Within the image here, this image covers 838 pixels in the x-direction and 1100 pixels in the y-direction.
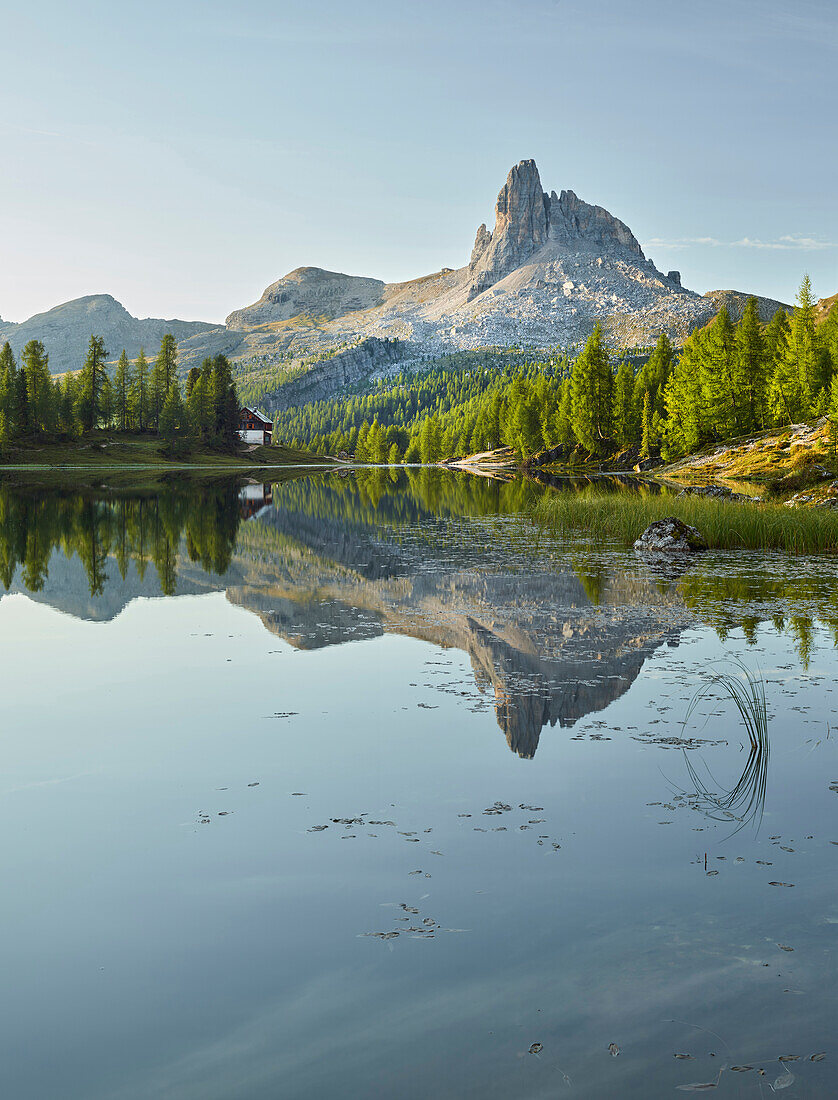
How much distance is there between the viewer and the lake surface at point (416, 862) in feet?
15.5

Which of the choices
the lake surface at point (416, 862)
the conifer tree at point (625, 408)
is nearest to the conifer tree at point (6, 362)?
the conifer tree at point (625, 408)

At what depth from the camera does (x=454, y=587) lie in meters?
21.1

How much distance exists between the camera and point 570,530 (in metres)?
34.6

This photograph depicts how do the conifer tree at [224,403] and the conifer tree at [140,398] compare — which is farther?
the conifer tree at [224,403]

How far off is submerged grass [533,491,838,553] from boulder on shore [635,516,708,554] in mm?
882

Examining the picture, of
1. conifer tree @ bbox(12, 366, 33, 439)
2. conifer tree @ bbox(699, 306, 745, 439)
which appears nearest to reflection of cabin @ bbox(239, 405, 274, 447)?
conifer tree @ bbox(12, 366, 33, 439)

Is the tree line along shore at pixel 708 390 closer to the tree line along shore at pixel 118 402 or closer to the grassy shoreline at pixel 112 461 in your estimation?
the grassy shoreline at pixel 112 461

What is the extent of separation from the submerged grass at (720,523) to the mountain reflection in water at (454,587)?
2.14 metres

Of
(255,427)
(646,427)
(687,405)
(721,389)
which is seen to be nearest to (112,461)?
(255,427)

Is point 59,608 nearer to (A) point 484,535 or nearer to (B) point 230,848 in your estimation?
(B) point 230,848

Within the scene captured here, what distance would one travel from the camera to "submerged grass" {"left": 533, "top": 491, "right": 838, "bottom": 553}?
26781 mm

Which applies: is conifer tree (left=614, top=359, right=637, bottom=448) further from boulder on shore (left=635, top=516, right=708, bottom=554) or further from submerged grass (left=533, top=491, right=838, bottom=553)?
boulder on shore (left=635, top=516, right=708, bottom=554)

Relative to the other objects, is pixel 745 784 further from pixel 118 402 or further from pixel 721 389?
pixel 118 402

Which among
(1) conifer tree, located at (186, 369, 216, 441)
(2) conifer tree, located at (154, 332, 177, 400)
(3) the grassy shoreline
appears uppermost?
(2) conifer tree, located at (154, 332, 177, 400)
